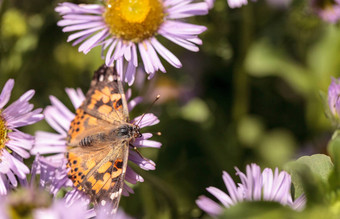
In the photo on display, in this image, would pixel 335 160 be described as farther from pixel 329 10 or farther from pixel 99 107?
pixel 329 10

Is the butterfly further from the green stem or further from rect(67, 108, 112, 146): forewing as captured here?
the green stem

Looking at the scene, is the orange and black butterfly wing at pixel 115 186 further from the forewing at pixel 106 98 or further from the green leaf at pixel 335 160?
the green leaf at pixel 335 160

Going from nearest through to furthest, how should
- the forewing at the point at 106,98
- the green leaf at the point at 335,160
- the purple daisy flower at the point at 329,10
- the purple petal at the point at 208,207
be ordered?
1. the green leaf at the point at 335,160
2. the purple petal at the point at 208,207
3. the forewing at the point at 106,98
4. the purple daisy flower at the point at 329,10

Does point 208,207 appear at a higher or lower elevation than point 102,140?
lower

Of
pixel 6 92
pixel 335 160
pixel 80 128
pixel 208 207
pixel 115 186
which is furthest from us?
pixel 80 128

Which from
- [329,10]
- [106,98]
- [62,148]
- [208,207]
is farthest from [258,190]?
[329,10]

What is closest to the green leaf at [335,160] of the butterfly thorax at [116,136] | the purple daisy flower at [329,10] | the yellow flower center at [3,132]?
the butterfly thorax at [116,136]
